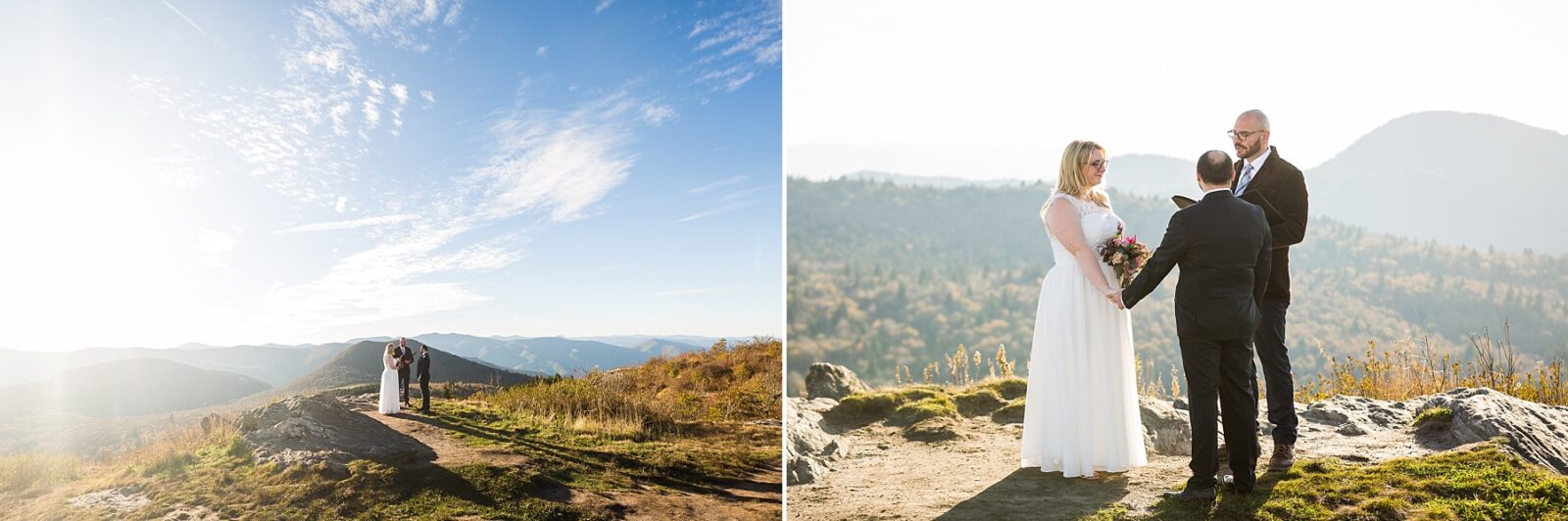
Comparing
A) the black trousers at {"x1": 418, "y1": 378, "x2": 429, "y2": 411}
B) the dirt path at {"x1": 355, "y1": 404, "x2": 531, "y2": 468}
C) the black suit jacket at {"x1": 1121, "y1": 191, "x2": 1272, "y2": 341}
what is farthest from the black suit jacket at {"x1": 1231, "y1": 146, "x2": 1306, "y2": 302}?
the black trousers at {"x1": 418, "y1": 378, "x2": 429, "y2": 411}

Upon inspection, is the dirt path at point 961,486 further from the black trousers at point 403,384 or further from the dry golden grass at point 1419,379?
the black trousers at point 403,384

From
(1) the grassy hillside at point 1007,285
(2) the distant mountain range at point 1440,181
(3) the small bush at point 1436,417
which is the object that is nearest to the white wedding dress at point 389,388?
(3) the small bush at point 1436,417

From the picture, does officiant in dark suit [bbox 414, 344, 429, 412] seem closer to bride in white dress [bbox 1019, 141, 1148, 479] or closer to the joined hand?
bride in white dress [bbox 1019, 141, 1148, 479]

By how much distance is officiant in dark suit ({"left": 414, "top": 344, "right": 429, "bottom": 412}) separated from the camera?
453 cm

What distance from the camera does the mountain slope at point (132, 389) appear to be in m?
3.61

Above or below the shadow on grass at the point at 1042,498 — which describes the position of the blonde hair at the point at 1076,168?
above

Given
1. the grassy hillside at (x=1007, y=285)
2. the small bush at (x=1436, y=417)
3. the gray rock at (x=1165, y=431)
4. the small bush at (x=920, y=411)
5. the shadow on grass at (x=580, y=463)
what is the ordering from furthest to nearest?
the grassy hillside at (x=1007, y=285) < the small bush at (x=920, y=411) < the gray rock at (x=1165, y=431) < the small bush at (x=1436, y=417) < the shadow on grass at (x=580, y=463)

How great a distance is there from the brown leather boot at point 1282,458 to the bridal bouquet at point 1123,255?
1.11 metres

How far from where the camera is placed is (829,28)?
49344mm

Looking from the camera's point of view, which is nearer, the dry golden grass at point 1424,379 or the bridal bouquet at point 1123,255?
the bridal bouquet at point 1123,255

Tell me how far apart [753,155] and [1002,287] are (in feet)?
190

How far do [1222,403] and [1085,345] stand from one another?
67cm

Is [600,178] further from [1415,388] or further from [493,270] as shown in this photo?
[1415,388]

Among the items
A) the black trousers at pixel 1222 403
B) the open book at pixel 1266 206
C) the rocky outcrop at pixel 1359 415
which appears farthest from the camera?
the rocky outcrop at pixel 1359 415
